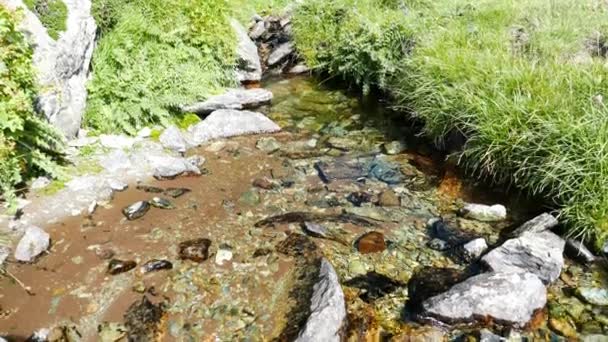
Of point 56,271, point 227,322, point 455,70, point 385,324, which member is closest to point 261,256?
point 227,322

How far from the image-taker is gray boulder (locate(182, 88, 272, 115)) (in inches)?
364

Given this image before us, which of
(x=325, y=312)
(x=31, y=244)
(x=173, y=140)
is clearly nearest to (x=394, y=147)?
(x=173, y=140)

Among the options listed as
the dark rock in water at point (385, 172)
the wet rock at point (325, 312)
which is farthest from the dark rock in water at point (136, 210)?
the dark rock in water at point (385, 172)

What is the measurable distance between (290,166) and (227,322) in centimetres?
340

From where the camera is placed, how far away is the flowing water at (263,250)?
15.5 ft

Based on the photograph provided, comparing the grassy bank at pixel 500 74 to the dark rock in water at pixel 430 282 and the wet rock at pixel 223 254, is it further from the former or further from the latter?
the wet rock at pixel 223 254

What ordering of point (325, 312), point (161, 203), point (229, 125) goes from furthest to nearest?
point (229, 125) → point (161, 203) → point (325, 312)

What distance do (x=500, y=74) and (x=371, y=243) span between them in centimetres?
332

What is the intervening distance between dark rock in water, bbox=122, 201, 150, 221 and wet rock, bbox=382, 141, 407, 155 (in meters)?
3.91

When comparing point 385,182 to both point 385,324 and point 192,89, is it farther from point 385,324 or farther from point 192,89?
point 192,89

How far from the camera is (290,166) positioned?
7.75 metres

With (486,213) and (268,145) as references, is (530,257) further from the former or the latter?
(268,145)

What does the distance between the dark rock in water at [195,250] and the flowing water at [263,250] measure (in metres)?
0.08

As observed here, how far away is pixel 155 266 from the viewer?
5.36m
